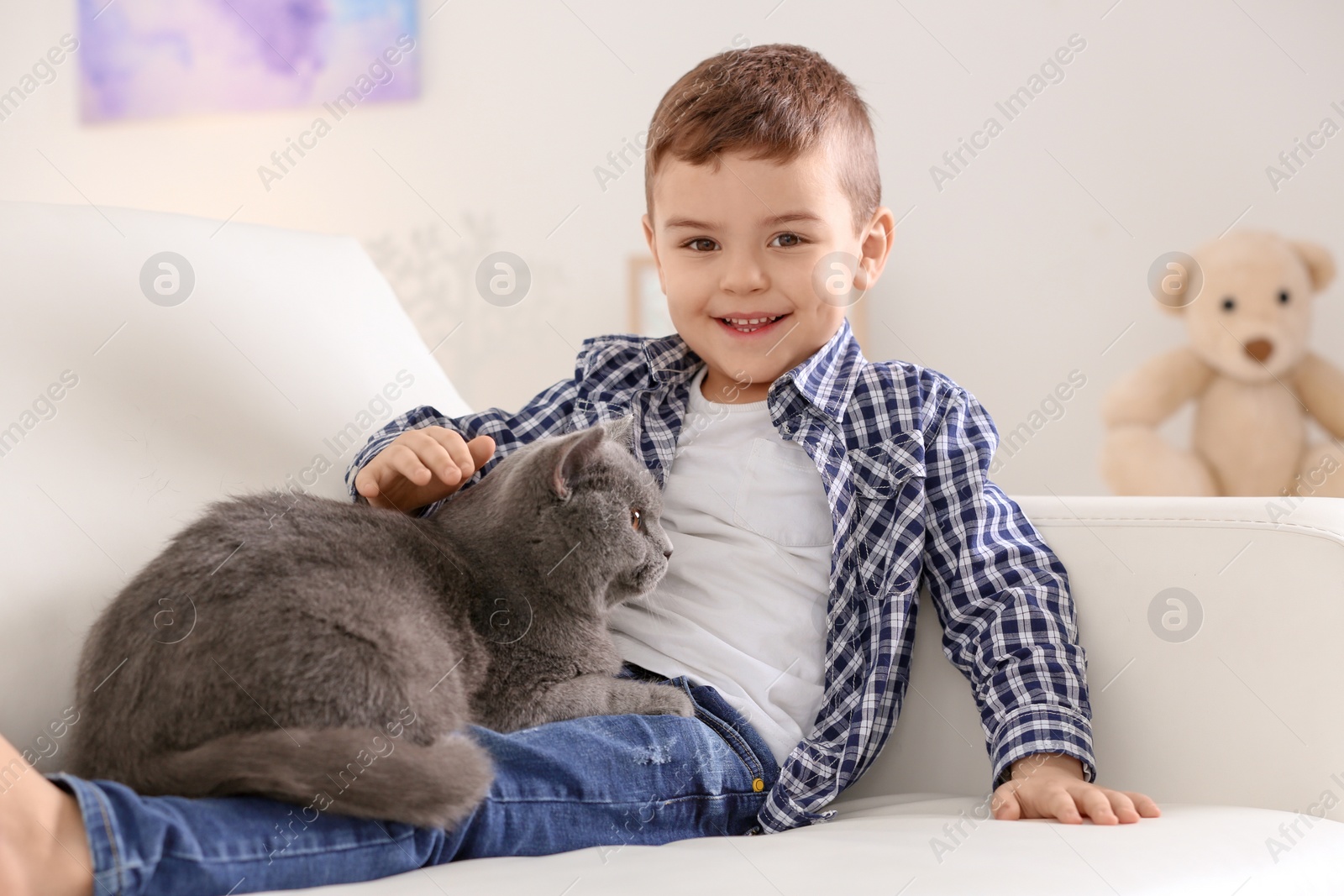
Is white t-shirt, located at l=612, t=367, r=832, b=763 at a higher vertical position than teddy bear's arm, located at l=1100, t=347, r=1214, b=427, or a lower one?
lower

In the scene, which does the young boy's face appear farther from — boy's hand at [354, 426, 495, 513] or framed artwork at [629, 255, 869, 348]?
framed artwork at [629, 255, 869, 348]

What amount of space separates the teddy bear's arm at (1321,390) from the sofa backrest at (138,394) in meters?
2.18

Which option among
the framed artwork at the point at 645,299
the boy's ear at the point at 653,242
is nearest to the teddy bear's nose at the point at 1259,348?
the framed artwork at the point at 645,299

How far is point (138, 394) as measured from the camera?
1.20 m

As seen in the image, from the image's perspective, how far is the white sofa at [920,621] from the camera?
2.77ft

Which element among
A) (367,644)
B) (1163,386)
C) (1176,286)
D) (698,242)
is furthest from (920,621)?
(1176,286)

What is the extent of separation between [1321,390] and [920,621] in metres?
1.85

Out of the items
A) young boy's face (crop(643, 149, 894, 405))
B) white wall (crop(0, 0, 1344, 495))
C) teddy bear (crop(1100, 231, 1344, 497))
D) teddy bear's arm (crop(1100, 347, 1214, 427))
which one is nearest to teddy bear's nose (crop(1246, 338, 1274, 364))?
teddy bear (crop(1100, 231, 1344, 497))

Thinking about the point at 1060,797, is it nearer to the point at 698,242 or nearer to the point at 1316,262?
the point at 698,242

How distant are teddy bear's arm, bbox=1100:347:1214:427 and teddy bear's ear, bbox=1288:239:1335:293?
0.31 metres

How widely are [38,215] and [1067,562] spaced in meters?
1.20

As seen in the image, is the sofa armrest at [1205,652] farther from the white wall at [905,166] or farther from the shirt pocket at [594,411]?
the white wall at [905,166]

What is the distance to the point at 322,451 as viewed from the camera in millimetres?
1323

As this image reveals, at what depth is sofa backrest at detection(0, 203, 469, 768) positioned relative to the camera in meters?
1.06
